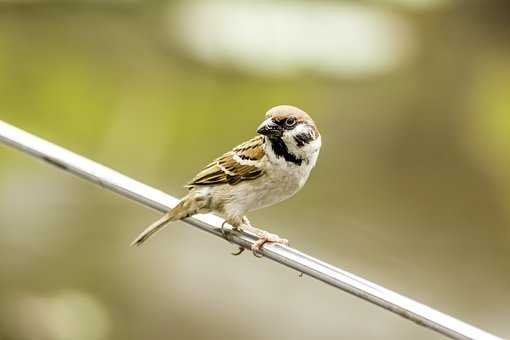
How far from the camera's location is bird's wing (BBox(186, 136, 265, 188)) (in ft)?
6.79

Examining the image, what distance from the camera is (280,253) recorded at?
143 cm

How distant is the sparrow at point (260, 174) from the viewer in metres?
1.92

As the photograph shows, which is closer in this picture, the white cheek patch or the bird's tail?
the bird's tail

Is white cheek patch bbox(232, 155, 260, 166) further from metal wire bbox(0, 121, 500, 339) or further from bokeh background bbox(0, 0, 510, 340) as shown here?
bokeh background bbox(0, 0, 510, 340)

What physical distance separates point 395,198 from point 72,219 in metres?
1.15

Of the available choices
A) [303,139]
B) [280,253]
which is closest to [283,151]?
[303,139]

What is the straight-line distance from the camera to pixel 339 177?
400 cm

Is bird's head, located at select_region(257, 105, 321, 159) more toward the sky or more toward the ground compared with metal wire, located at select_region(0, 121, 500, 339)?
more toward the sky

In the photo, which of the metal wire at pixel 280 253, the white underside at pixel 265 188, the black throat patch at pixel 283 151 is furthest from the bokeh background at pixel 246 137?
the metal wire at pixel 280 253

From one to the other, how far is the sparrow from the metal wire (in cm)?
24

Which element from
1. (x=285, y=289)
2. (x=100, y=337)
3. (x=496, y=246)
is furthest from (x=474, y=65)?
(x=100, y=337)

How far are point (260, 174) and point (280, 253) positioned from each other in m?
0.63

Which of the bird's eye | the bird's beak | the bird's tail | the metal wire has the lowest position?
the metal wire

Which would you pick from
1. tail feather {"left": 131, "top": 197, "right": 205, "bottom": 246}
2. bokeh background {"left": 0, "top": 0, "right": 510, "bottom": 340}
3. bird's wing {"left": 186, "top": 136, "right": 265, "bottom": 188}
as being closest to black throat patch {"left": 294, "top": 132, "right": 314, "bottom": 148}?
bird's wing {"left": 186, "top": 136, "right": 265, "bottom": 188}
